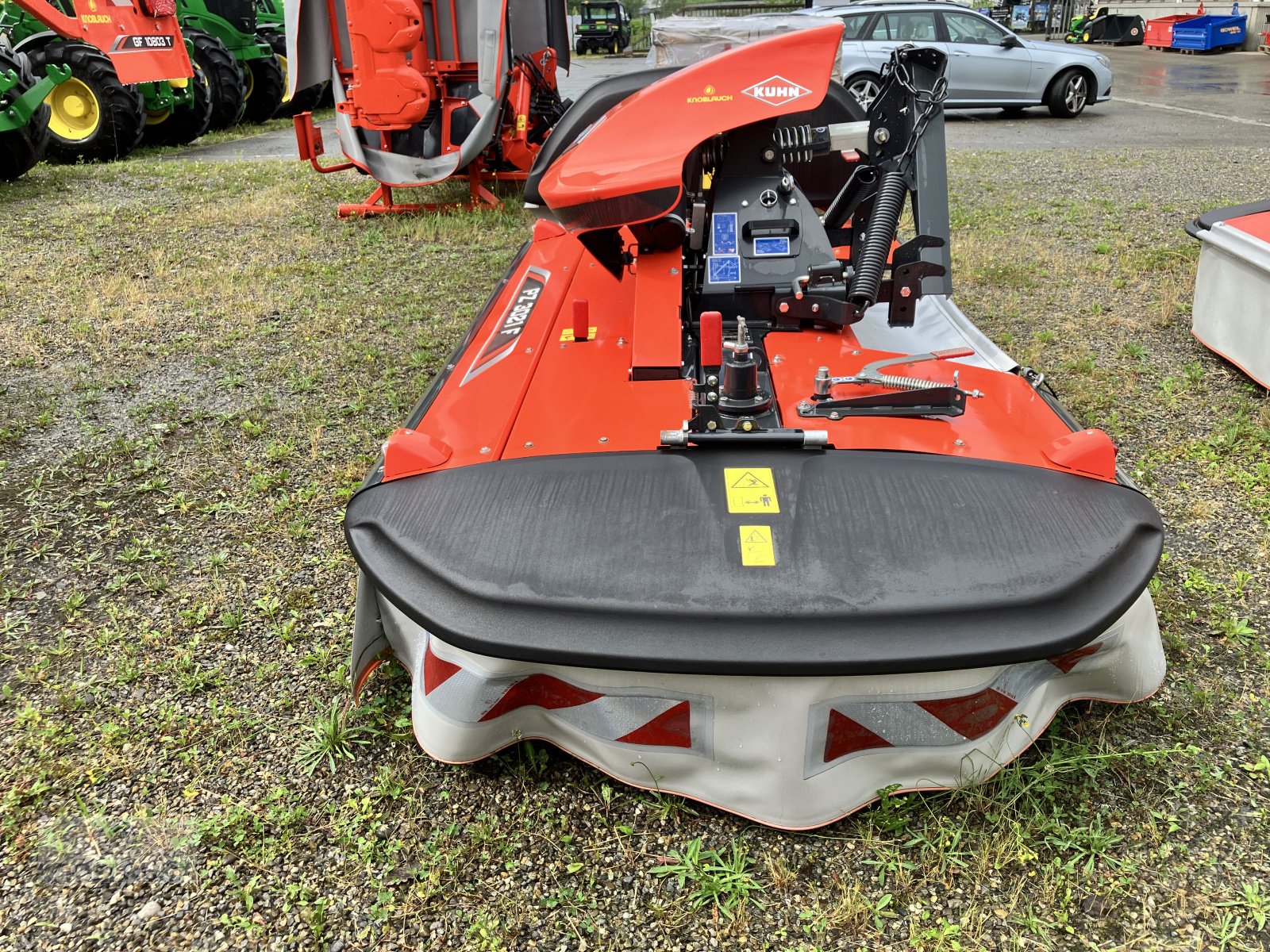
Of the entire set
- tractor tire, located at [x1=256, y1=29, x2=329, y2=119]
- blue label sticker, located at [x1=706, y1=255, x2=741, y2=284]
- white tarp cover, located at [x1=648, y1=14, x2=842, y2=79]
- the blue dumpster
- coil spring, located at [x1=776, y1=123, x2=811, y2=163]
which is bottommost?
blue label sticker, located at [x1=706, y1=255, x2=741, y2=284]

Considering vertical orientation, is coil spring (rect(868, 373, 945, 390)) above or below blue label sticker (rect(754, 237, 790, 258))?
below

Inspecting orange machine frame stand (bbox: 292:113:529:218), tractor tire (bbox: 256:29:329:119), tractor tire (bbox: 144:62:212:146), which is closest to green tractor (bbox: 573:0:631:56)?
tractor tire (bbox: 256:29:329:119)

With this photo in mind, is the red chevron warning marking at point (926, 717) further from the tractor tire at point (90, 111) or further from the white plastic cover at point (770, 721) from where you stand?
the tractor tire at point (90, 111)

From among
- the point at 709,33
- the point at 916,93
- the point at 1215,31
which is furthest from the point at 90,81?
the point at 1215,31

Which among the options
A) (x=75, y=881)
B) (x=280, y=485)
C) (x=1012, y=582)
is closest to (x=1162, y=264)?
(x=1012, y=582)

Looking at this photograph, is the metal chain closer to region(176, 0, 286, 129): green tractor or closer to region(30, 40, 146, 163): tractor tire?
region(30, 40, 146, 163): tractor tire

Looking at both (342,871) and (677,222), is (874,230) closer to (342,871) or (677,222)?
(677,222)

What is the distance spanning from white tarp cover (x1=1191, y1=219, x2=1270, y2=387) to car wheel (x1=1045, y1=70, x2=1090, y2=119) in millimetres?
7537

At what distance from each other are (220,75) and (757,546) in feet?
35.2

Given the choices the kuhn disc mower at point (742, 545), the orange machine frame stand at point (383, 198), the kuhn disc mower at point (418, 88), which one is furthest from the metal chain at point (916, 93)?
the orange machine frame stand at point (383, 198)

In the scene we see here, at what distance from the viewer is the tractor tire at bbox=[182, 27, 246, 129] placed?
10.0 m

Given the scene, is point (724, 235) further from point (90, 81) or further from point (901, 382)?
point (90, 81)

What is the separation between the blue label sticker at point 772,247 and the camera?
267cm

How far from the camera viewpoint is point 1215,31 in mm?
18766
